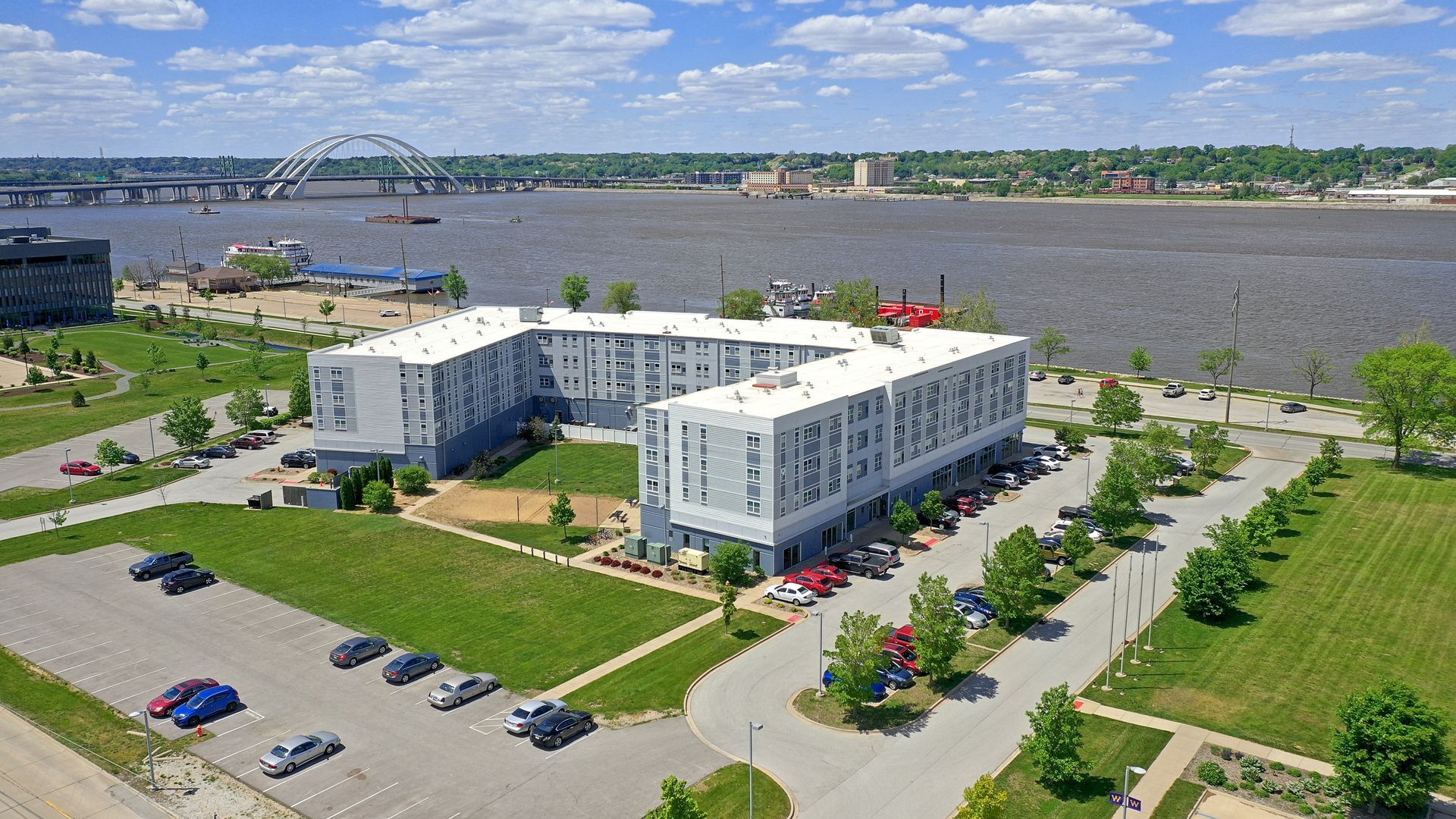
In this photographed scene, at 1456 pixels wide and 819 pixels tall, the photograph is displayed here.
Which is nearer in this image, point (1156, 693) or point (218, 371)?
point (1156, 693)

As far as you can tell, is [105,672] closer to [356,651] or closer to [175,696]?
[175,696]

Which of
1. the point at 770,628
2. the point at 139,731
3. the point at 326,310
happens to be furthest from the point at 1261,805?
the point at 326,310

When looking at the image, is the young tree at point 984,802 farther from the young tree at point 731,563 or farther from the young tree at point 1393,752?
the young tree at point 731,563

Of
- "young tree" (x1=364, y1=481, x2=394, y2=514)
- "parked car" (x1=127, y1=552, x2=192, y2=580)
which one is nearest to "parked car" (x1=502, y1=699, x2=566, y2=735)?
"parked car" (x1=127, y1=552, x2=192, y2=580)

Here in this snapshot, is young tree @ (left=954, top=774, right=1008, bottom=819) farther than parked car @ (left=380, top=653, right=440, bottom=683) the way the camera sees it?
No

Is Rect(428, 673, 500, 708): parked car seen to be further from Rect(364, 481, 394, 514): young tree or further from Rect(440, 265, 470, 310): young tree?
Rect(440, 265, 470, 310): young tree

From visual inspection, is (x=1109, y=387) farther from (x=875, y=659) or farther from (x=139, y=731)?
(x=139, y=731)
